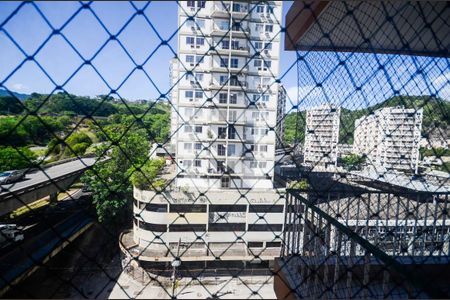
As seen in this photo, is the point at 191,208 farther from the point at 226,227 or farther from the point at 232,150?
the point at 232,150

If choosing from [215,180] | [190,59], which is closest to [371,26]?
[190,59]

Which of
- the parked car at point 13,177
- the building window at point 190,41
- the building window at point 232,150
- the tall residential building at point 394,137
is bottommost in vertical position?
the parked car at point 13,177

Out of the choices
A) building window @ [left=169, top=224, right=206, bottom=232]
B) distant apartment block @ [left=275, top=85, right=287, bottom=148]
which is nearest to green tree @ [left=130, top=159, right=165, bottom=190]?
building window @ [left=169, top=224, right=206, bottom=232]

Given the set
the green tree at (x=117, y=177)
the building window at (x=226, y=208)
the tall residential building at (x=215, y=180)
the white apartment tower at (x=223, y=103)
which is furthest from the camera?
the building window at (x=226, y=208)

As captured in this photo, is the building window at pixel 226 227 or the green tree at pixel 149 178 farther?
the building window at pixel 226 227

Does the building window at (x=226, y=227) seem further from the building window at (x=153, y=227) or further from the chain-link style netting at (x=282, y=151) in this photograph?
the building window at (x=153, y=227)

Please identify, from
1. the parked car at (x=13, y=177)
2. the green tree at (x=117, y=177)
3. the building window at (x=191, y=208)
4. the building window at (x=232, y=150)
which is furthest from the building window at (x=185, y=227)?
the parked car at (x=13, y=177)

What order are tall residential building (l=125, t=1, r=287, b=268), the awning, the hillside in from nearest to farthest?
the awning → the hillside → tall residential building (l=125, t=1, r=287, b=268)

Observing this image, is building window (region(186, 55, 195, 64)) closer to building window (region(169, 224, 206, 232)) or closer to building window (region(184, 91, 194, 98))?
building window (region(184, 91, 194, 98))

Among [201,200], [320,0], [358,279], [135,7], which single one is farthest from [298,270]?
[201,200]
